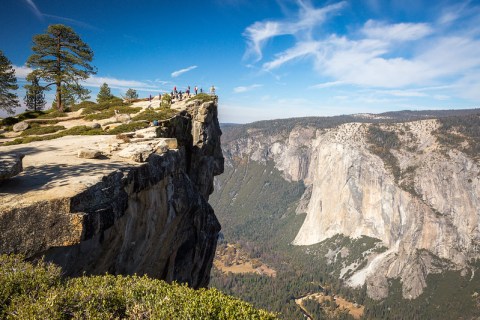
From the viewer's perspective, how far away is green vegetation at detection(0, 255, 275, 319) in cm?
1007

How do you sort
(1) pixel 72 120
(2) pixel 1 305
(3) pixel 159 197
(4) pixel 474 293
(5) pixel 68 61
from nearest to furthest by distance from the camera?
(2) pixel 1 305
(3) pixel 159 197
(1) pixel 72 120
(5) pixel 68 61
(4) pixel 474 293

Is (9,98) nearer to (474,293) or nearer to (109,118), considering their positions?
(109,118)

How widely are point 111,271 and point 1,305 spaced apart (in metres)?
11.3

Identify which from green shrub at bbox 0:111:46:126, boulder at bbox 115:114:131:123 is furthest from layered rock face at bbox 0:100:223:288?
green shrub at bbox 0:111:46:126

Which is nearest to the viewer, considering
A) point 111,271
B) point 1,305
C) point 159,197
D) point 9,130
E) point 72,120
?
point 1,305

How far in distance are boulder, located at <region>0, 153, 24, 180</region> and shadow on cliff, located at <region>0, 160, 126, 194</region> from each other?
68cm

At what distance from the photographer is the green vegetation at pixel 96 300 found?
33.0ft

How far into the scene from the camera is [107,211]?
16859mm

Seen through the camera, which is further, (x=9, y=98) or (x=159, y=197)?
(x=9, y=98)

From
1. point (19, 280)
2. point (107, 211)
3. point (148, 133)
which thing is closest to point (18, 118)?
point (148, 133)

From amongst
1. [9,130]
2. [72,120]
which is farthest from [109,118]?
[9,130]

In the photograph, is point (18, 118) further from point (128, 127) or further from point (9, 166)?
point (9, 166)

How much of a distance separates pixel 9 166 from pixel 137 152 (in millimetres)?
9744

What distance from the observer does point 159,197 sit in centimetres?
2708
